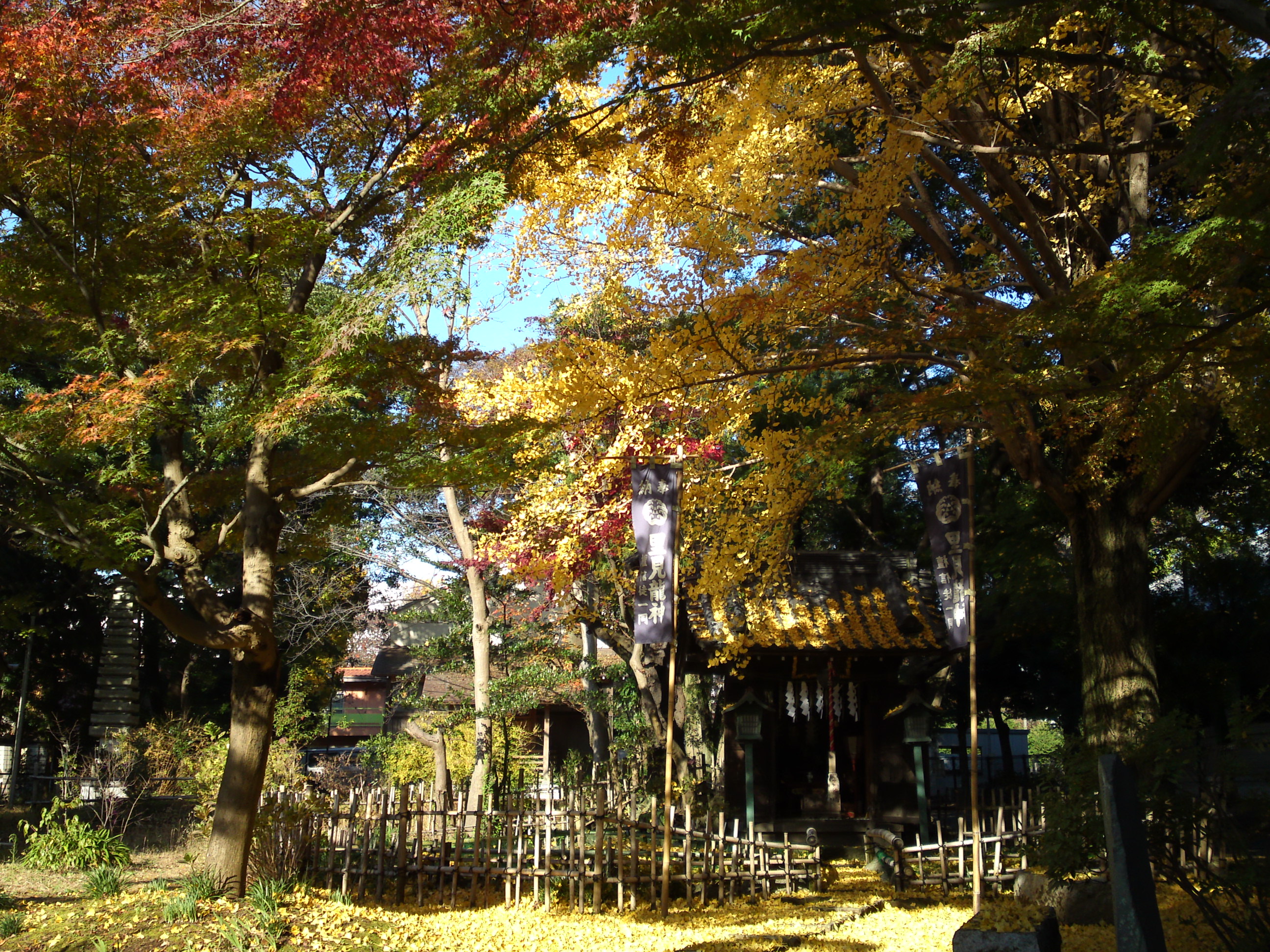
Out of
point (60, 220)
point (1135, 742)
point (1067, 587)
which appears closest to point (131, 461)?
point (60, 220)

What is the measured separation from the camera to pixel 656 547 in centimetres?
962

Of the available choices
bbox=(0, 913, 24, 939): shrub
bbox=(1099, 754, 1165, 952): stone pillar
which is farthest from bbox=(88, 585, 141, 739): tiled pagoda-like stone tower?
bbox=(1099, 754, 1165, 952): stone pillar

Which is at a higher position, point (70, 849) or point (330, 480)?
point (330, 480)

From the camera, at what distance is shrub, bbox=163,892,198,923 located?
717cm

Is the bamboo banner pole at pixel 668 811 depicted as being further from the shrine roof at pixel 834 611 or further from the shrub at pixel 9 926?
the shrub at pixel 9 926

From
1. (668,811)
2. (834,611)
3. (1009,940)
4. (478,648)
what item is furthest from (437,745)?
(1009,940)

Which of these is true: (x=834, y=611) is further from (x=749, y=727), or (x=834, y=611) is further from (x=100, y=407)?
(x=100, y=407)

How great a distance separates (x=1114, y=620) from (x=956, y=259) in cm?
407

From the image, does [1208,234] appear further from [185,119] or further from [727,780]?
[727,780]

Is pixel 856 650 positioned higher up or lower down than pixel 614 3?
lower down

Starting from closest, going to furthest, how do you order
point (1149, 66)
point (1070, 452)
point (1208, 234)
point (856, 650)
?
point (1208, 234) → point (1149, 66) → point (1070, 452) → point (856, 650)

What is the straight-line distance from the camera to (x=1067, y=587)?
14734 mm

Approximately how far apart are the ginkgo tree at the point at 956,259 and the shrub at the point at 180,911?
203 inches

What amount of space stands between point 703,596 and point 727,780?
270 centimetres
